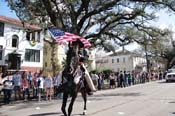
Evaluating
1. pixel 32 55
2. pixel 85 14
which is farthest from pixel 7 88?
pixel 32 55

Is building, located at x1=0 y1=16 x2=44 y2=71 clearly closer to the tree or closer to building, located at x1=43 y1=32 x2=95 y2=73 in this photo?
building, located at x1=43 y1=32 x2=95 y2=73

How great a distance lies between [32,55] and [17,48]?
13.4 feet

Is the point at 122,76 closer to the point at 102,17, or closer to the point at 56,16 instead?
the point at 102,17

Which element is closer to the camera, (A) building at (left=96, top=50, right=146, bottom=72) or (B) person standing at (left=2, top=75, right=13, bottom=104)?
(B) person standing at (left=2, top=75, right=13, bottom=104)

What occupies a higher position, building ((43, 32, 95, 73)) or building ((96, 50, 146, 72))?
building ((96, 50, 146, 72))

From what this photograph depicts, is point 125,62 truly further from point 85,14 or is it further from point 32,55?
point 85,14

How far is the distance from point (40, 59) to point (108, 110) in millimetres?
50563

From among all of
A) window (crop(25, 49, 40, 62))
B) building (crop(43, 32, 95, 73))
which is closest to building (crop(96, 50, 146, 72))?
building (crop(43, 32, 95, 73))

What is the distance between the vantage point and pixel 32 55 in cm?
6303

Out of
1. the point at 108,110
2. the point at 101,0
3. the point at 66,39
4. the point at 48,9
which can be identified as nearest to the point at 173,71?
the point at 101,0

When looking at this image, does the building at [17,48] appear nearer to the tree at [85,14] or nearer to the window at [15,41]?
the window at [15,41]

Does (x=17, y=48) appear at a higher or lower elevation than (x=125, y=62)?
lower

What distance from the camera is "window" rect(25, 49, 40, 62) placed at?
6182 centimetres

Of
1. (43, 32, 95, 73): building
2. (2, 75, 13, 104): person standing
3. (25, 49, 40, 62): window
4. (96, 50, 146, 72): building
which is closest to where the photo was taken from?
(2, 75, 13, 104): person standing
